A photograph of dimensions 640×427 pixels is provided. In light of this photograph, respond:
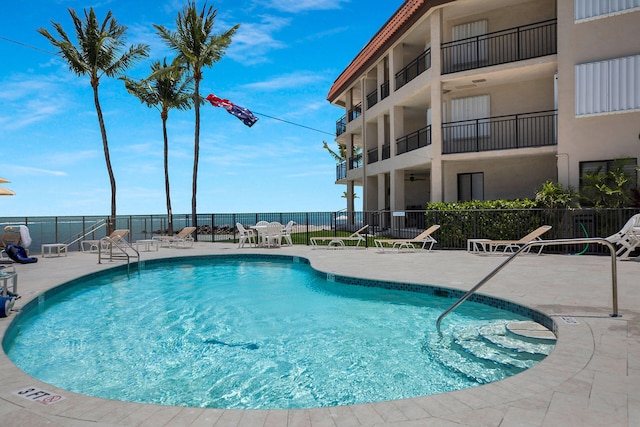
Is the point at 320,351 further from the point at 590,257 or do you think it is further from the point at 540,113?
the point at 540,113

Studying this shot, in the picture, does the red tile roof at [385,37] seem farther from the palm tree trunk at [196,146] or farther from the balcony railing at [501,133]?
the palm tree trunk at [196,146]

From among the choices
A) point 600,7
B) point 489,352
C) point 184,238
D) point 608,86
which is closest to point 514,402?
point 489,352

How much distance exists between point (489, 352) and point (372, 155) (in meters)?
20.5

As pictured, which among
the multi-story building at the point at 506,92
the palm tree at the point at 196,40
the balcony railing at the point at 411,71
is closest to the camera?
the multi-story building at the point at 506,92

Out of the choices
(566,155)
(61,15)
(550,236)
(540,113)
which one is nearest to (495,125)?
(540,113)

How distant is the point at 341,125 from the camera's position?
30.6 metres

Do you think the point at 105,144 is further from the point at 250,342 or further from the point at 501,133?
the point at 250,342

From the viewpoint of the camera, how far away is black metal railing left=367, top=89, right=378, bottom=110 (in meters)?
24.0

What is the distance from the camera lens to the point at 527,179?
16.8 metres

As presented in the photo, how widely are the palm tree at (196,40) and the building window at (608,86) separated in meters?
17.0

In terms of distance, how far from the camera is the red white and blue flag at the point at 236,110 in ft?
75.6

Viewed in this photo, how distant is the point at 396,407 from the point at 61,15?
2634cm

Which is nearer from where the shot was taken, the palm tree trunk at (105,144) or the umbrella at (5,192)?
the umbrella at (5,192)

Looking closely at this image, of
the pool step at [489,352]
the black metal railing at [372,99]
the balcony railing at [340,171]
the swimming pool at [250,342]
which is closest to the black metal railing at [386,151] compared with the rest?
the black metal railing at [372,99]
